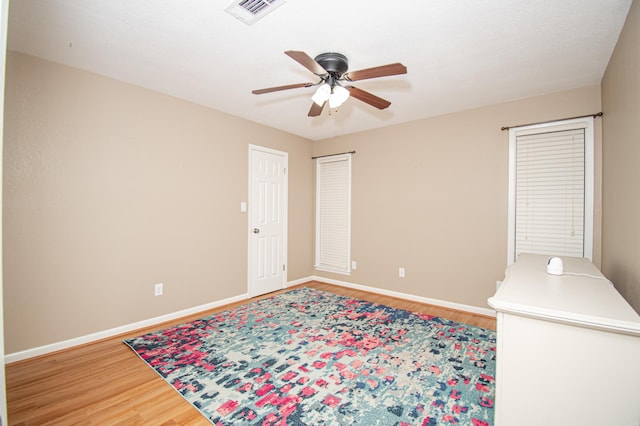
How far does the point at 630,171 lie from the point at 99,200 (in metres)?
4.22

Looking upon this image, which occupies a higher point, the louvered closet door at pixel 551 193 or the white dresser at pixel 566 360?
the louvered closet door at pixel 551 193

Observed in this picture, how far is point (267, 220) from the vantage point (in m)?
4.48

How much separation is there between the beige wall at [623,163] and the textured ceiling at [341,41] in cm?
19

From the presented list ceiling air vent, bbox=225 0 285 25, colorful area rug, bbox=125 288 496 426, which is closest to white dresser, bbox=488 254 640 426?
colorful area rug, bbox=125 288 496 426

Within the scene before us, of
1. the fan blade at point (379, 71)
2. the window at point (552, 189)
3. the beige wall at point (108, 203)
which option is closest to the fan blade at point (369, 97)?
the fan blade at point (379, 71)

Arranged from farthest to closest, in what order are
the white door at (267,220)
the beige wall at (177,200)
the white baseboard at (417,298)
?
the white door at (267,220), the white baseboard at (417,298), the beige wall at (177,200)

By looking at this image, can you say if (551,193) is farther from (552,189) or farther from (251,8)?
(251,8)

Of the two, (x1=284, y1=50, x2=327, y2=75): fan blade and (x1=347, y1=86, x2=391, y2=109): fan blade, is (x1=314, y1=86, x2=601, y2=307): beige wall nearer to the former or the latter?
(x1=347, y1=86, x2=391, y2=109): fan blade

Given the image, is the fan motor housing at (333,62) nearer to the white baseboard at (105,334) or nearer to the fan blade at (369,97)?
the fan blade at (369,97)

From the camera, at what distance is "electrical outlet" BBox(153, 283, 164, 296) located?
10.7 ft

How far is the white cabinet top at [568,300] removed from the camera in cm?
123

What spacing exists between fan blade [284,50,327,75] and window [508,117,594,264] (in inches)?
97.6

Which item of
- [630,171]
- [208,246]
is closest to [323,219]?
[208,246]

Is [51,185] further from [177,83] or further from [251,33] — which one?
[251,33]
